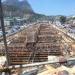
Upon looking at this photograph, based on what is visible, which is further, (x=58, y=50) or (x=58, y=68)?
(x=58, y=50)

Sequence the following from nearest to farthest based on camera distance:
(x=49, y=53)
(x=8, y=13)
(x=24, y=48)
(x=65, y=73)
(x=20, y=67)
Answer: (x=65, y=73) < (x=20, y=67) < (x=49, y=53) < (x=24, y=48) < (x=8, y=13)

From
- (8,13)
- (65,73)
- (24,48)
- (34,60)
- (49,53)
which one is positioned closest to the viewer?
(65,73)

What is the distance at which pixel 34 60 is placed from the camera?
60.3 feet

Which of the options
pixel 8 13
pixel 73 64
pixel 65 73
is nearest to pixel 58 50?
pixel 73 64

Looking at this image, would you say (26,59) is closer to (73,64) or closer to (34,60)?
(34,60)

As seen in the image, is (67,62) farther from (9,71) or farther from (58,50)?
(58,50)

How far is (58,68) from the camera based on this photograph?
41.3 feet

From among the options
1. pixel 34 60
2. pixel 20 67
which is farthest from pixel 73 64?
pixel 34 60

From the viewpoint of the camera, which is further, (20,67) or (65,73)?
(20,67)

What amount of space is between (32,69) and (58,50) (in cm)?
878

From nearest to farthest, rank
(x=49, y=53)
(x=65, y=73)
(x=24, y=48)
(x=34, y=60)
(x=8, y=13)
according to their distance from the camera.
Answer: (x=65, y=73)
(x=34, y=60)
(x=49, y=53)
(x=24, y=48)
(x=8, y=13)

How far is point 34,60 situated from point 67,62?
18.8 feet

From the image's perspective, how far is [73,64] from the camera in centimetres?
1309

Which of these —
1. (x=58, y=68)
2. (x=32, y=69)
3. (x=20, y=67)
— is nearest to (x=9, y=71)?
(x=20, y=67)
